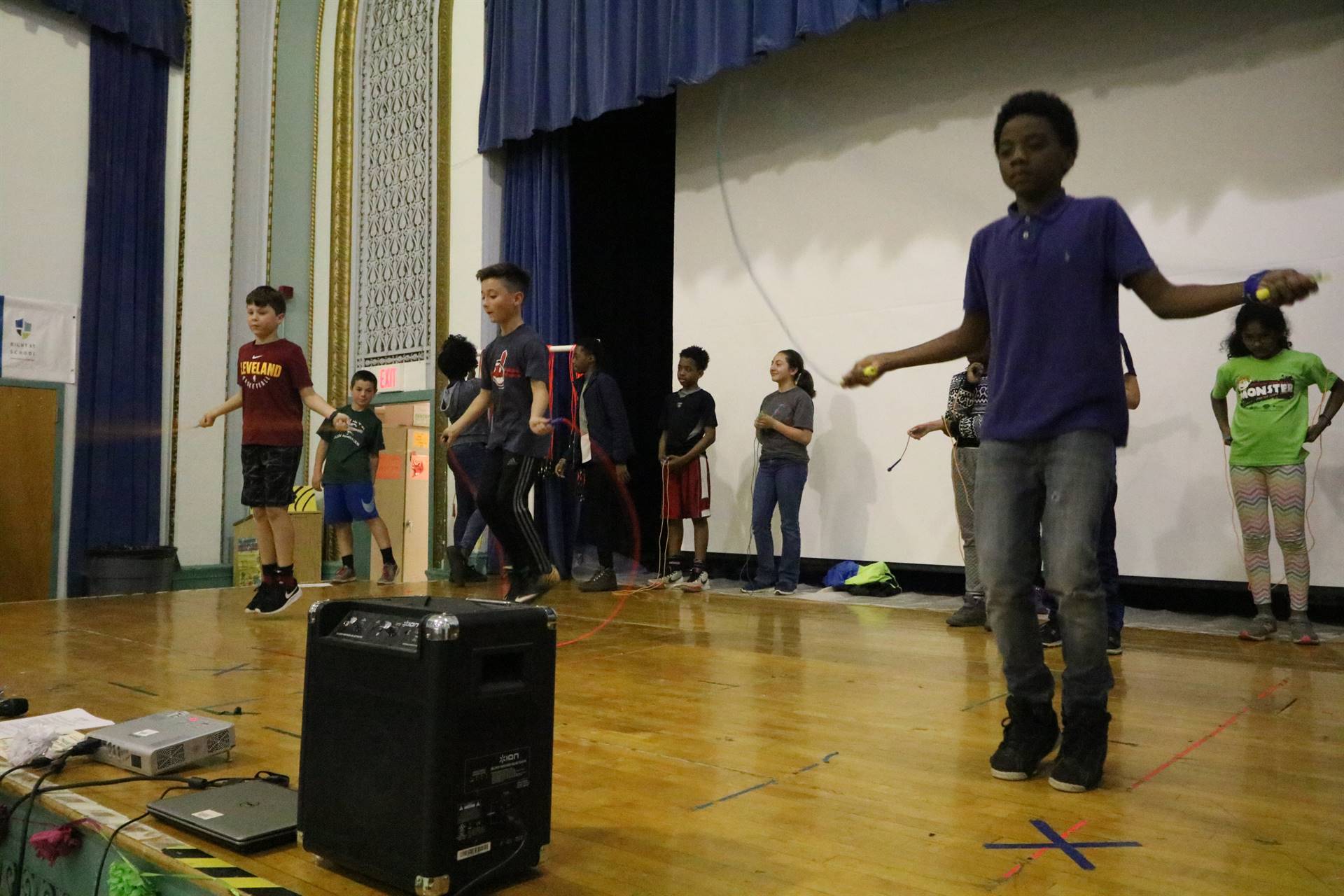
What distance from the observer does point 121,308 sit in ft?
22.2

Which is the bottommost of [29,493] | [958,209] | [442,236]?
[29,493]

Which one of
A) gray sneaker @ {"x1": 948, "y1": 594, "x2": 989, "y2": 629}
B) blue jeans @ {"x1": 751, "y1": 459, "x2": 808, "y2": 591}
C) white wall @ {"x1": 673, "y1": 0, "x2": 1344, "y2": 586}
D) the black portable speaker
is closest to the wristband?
the black portable speaker

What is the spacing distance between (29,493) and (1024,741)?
656 centimetres

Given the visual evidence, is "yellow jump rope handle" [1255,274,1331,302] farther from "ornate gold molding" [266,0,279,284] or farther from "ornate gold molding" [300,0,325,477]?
"ornate gold molding" [266,0,279,284]

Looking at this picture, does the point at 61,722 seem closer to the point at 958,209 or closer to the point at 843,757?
the point at 843,757

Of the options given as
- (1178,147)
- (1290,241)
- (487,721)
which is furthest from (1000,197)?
(487,721)

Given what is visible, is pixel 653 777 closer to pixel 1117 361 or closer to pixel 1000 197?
pixel 1117 361

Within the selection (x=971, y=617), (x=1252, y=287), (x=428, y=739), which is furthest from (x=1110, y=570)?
(x=428, y=739)

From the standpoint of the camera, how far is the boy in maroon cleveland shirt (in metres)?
4.34

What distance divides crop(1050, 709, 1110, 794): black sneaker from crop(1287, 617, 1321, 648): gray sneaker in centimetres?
245

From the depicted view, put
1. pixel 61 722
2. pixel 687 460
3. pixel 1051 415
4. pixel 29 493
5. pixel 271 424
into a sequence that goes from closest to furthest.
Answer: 1. pixel 1051 415
2. pixel 61 722
3. pixel 271 424
4. pixel 687 460
5. pixel 29 493

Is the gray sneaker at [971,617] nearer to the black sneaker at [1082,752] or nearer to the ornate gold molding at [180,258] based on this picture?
the black sneaker at [1082,752]

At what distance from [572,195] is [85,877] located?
19.4 ft

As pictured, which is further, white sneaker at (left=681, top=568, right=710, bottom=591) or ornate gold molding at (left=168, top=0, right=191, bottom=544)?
ornate gold molding at (left=168, top=0, right=191, bottom=544)
